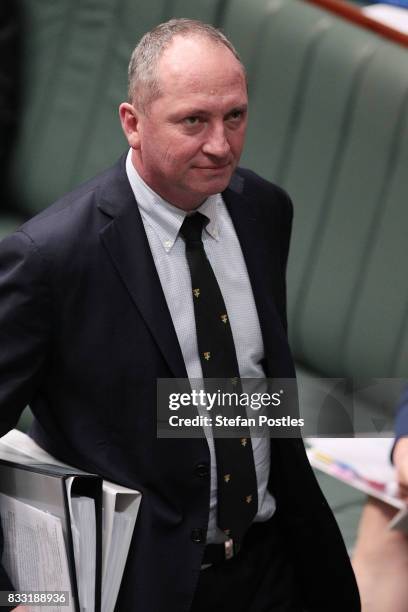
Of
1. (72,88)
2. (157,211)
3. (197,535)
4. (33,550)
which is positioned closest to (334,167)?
(72,88)

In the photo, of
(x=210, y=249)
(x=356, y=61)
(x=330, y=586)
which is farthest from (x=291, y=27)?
(x=330, y=586)

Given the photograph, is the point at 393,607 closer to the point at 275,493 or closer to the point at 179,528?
the point at 275,493

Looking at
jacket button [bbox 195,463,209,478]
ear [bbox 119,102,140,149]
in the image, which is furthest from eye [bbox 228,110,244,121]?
jacket button [bbox 195,463,209,478]

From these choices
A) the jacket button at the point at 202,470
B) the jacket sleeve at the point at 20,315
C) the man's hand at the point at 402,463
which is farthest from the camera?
the man's hand at the point at 402,463

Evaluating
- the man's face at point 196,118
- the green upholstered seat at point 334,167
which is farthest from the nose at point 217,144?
the green upholstered seat at point 334,167

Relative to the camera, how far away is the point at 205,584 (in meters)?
1.77

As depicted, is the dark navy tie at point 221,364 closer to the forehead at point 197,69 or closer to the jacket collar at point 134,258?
the jacket collar at point 134,258

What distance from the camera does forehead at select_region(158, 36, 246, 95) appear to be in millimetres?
1539

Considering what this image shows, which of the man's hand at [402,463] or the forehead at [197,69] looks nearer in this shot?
the forehead at [197,69]

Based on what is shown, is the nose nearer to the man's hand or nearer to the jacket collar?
the jacket collar

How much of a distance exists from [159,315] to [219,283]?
0.46 ft

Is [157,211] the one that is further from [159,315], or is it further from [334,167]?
[334,167]

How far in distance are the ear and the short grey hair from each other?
0.5 inches

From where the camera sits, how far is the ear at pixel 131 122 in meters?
1.60
